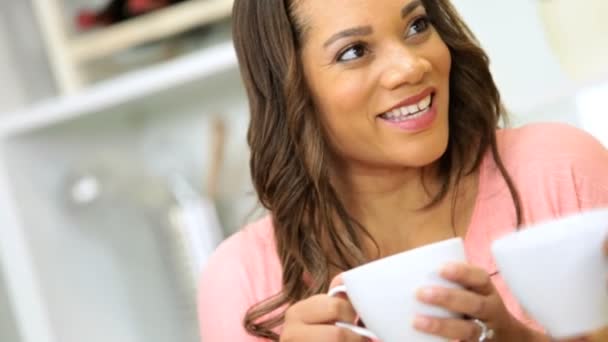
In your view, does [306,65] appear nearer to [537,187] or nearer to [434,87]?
[434,87]

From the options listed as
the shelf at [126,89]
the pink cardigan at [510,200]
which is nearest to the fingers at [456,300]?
the pink cardigan at [510,200]

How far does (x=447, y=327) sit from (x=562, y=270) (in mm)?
93

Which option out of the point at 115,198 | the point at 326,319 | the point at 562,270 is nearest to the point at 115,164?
the point at 115,198

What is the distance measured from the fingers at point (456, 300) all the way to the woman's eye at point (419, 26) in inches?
13.5

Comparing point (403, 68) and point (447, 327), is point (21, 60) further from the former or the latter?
point (447, 327)

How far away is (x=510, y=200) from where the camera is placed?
95 cm

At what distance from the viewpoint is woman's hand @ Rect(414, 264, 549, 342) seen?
0.64 m

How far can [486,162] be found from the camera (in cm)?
99

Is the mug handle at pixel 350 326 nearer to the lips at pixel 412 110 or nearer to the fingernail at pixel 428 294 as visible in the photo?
the fingernail at pixel 428 294

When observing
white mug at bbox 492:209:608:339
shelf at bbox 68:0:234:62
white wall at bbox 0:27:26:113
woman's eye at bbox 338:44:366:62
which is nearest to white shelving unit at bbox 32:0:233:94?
shelf at bbox 68:0:234:62

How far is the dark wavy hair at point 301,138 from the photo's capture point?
0.97 metres

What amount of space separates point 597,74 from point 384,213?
28 cm

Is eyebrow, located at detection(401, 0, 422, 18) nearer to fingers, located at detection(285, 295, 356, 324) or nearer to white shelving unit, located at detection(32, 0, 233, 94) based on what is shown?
fingers, located at detection(285, 295, 356, 324)

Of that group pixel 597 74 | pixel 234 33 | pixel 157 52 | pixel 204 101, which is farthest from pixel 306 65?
pixel 204 101
